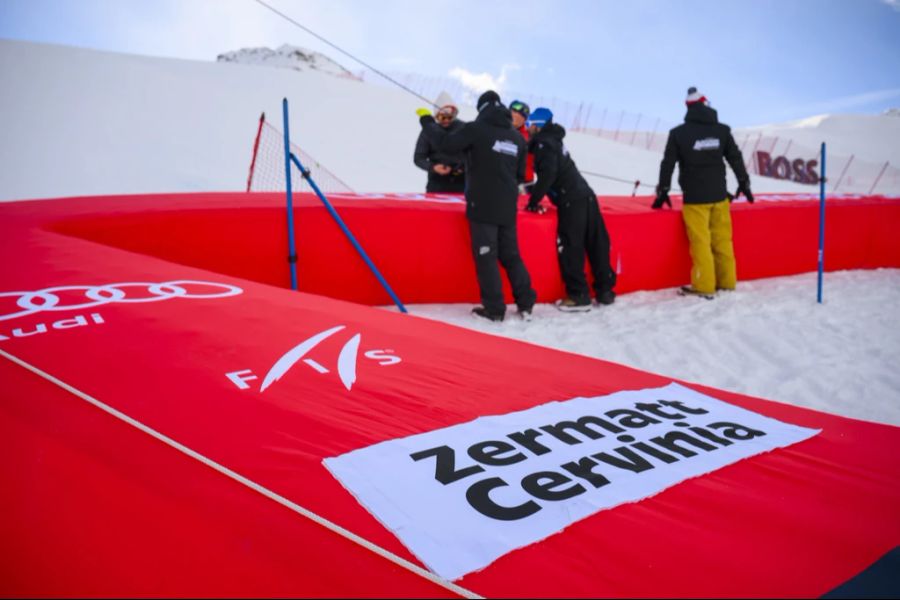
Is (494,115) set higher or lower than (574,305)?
higher

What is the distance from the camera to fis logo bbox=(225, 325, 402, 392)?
53.0 inches

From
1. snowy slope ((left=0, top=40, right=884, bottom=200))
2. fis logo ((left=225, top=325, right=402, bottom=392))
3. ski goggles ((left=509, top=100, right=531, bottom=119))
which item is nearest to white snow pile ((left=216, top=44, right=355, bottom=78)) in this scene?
snowy slope ((left=0, top=40, right=884, bottom=200))

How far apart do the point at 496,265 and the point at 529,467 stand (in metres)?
3.04

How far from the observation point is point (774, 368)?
10.6ft

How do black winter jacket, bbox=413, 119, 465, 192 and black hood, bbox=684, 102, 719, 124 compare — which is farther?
black winter jacket, bbox=413, 119, 465, 192

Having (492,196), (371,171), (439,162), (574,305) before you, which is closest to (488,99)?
(492,196)

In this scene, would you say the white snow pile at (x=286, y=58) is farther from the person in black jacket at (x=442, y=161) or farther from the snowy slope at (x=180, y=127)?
the person in black jacket at (x=442, y=161)

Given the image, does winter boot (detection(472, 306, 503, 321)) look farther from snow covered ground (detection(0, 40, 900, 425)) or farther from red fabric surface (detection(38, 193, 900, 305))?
red fabric surface (detection(38, 193, 900, 305))

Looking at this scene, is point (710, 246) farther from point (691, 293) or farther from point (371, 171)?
point (371, 171)

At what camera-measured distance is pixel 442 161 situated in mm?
5258

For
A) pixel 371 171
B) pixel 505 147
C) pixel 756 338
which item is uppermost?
pixel 371 171

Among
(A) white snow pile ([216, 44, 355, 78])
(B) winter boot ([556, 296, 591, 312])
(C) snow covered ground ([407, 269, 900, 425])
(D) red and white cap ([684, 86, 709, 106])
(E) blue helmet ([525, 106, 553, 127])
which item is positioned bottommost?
(C) snow covered ground ([407, 269, 900, 425])

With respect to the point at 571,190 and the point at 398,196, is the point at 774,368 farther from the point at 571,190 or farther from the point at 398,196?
the point at 398,196

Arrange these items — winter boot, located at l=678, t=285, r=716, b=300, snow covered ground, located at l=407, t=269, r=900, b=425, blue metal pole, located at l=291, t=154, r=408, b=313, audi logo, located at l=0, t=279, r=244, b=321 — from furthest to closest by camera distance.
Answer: winter boot, located at l=678, t=285, r=716, b=300, blue metal pole, located at l=291, t=154, r=408, b=313, snow covered ground, located at l=407, t=269, r=900, b=425, audi logo, located at l=0, t=279, r=244, b=321
